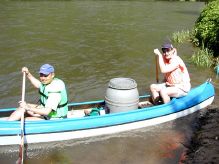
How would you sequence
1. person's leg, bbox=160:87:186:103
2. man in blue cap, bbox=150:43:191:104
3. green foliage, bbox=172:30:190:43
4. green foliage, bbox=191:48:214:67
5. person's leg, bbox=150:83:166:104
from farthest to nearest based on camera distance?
green foliage, bbox=172:30:190:43, green foliage, bbox=191:48:214:67, person's leg, bbox=150:83:166:104, person's leg, bbox=160:87:186:103, man in blue cap, bbox=150:43:191:104

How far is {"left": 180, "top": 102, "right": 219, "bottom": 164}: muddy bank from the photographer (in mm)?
6641

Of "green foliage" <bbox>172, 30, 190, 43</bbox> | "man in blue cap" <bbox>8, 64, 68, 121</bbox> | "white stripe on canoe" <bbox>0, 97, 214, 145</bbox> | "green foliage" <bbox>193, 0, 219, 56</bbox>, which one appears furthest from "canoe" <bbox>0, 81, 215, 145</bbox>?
"green foliage" <bbox>172, 30, 190, 43</bbox>

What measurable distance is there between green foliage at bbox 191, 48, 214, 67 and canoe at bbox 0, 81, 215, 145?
3420 millimetres

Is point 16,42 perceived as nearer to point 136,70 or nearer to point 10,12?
point 136,70

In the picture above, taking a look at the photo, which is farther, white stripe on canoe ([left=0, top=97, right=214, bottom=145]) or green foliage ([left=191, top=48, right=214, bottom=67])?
green foliage ([left=191, top=48, right=214, bottom=67])

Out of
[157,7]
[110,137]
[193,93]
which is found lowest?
[110,137]

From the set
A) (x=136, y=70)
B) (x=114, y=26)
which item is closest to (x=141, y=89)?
(x=136, y=70)

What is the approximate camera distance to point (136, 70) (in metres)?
12.7

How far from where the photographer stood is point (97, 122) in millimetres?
7410

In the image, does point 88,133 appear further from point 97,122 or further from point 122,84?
point 122,84

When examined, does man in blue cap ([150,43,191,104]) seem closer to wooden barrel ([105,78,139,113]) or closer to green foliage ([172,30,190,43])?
wooden barrel ([105,78,139,113])

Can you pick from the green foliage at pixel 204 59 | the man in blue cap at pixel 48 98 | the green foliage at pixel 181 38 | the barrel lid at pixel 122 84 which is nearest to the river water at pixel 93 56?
the green foliage at pixel 204 59

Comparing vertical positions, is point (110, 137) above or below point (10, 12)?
below

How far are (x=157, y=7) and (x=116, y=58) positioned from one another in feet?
56.9
